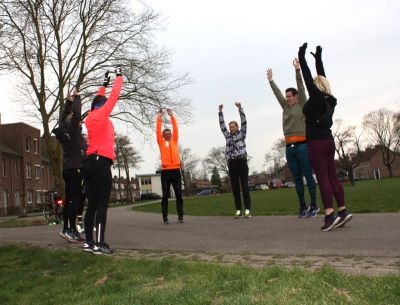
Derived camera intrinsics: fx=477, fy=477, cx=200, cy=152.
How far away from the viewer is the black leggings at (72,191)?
8070mm

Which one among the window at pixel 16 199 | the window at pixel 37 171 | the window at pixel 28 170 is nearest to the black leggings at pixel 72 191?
the window at pixel 16 199

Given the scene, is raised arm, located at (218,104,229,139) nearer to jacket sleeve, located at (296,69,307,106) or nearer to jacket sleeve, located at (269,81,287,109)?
jacket sleeve, located at (269,81,287,109)

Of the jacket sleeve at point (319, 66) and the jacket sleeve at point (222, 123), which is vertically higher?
the jacket sleeve at point (319, 66)

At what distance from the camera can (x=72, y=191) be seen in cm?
817

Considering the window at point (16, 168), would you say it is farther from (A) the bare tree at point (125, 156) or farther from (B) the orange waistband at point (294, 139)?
(B) the orange waistband at point (294, 139)

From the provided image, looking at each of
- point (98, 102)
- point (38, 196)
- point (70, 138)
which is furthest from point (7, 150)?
point (98, 102)

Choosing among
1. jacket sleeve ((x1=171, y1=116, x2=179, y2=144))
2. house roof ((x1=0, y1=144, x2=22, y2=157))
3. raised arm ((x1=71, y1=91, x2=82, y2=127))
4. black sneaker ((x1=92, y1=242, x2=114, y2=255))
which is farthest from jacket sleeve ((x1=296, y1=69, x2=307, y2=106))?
house roof ((x1=0, y1=144, x2=22, y2=157))

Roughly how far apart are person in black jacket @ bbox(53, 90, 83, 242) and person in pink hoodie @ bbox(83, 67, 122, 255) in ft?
4.22

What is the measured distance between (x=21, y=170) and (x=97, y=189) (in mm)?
64291

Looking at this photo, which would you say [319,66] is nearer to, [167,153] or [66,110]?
[167,153]

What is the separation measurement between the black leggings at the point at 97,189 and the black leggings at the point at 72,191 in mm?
1439

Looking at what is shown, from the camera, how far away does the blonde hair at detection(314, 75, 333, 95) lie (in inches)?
285

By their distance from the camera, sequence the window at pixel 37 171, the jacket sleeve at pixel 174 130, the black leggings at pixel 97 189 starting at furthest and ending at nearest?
1. the window at pixel 37 171
2. the jacket sleeve at pixel 174 130
3. the black leggings at pixel 97 189

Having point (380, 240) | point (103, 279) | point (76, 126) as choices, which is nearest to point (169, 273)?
point (103, 279)
